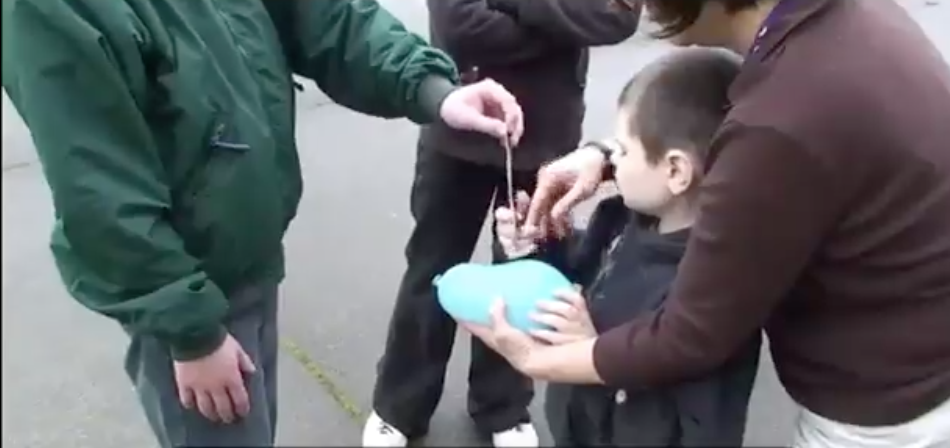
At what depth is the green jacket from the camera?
0.69m

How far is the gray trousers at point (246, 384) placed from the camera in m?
0.85

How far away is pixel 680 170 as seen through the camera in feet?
2.68

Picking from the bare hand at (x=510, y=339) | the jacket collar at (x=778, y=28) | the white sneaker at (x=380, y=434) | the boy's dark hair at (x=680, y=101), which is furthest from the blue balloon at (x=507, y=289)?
the white sneaker at (x=380, y=434)

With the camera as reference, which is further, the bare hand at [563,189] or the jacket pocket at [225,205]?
the bare hand at [563,189]

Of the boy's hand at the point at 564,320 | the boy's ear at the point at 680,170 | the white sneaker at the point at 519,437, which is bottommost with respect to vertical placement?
the white sneaker at the point at 519,437

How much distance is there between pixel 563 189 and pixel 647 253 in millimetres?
82

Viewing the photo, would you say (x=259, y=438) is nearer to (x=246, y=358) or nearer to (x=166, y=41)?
(x=246, y=358)

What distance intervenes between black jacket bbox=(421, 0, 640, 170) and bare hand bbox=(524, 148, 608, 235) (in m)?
0.14

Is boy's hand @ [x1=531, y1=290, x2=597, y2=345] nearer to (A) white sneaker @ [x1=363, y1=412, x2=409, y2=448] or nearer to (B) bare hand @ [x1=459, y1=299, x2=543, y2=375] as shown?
(B) bare hand @ [x1=459, y1=299, x2=543, y2=375]

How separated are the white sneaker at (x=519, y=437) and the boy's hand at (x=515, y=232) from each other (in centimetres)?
40

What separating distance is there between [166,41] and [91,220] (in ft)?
0.37

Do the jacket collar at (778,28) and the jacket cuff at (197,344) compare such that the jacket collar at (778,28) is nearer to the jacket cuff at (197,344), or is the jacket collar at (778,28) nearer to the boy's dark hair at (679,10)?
the boy's dark hair at (679,10)

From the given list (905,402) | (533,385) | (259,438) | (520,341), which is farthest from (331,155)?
(905,402)

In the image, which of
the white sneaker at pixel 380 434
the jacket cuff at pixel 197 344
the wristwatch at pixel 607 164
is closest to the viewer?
the jacket cuff at pixel 197 344
